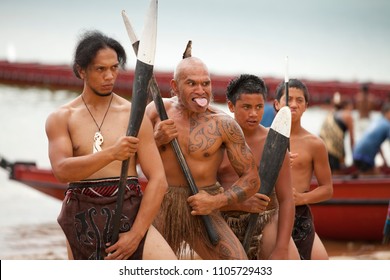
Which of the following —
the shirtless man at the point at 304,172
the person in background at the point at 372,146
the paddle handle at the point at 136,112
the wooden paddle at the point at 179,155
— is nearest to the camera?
the paddle handle at the point at 136,112

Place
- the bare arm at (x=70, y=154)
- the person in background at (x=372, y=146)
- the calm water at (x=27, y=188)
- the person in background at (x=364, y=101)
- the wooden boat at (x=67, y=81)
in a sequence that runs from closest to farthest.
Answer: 1. the bare arm at (x=70, y=154)
2. the calm water at (x=27, y=188)
3. the person in background at (x=372, y=146)
4. the person in background at (x=364, y=101)
5. the wooden boat at (x=67, y=81)

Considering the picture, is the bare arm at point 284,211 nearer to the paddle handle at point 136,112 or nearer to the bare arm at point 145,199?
the bare arm at point 145,199

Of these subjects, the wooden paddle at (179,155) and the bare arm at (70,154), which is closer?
the bare arm at (70,154)

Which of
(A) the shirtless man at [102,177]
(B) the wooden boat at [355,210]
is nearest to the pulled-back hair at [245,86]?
(A) the shirtless man at [102,177]

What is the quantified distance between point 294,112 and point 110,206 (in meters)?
1.52

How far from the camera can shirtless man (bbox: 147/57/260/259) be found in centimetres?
421

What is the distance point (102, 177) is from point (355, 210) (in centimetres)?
585

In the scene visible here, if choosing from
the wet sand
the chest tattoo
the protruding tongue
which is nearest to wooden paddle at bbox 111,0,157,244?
the protruding tongue

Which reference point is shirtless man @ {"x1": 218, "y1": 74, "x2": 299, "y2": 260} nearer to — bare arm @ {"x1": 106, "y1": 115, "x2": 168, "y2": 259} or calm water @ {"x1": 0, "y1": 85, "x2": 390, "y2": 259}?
bare arm @ {"x1": 106, "y1": 115, "x2": 168, "y2": 259}

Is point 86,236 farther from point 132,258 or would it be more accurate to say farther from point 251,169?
point 251,169

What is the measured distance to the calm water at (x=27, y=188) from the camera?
9.53 metres

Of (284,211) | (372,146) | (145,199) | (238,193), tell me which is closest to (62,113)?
(145,199)

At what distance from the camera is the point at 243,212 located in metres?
4.52

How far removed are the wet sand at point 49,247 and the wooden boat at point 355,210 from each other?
141 mm
